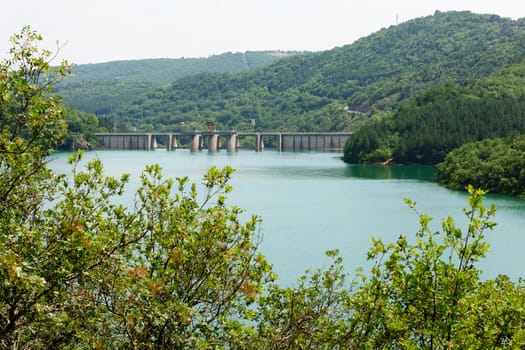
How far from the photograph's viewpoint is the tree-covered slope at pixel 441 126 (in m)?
89.8

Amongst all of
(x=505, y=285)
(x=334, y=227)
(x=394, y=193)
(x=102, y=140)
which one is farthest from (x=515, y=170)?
(x=102, y=140)

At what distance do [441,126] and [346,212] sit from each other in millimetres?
49487

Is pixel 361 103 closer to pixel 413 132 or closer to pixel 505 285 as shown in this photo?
pixel 413 132

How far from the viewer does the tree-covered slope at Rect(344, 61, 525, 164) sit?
294 ft

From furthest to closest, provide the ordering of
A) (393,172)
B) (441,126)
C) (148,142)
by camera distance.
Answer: (148,142), (441,126), (393,172)

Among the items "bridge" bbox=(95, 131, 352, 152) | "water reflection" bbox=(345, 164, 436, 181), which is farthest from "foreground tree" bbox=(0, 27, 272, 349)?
"bridge" bbox=(95, 131, 352, 152)

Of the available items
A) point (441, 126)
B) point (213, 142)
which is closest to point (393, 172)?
point (441, 126)

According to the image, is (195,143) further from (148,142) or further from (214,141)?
(148,142)

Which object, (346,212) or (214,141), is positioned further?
(214,141)

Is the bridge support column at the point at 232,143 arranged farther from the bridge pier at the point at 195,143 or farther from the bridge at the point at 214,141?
the bridge pier at the point at 195,143

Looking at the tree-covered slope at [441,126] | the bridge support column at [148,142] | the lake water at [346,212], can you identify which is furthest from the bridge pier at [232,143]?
the lake water at [346,212]

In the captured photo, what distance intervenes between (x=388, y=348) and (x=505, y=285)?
15.9ft

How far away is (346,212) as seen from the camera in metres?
47.8

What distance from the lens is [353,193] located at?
193 ft
